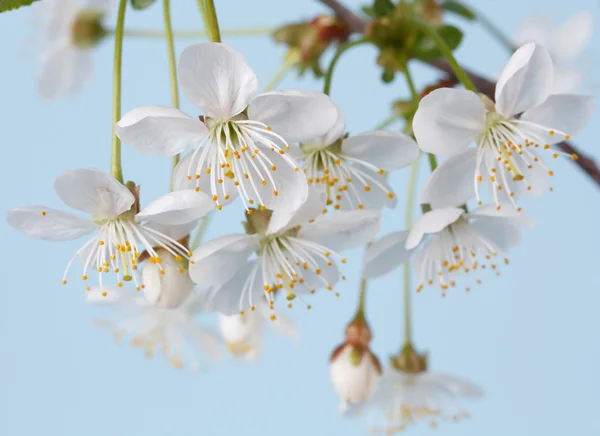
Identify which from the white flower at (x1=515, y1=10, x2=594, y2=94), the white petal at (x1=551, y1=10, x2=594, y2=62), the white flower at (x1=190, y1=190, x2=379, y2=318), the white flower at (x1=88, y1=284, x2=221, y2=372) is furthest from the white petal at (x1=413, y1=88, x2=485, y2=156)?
the white petal at (x1=551, y1=10, x2=594, y2=62)

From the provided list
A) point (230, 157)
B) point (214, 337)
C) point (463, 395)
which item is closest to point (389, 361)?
point (463, 395)

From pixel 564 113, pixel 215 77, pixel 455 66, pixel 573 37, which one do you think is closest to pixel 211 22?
pixel 215 77

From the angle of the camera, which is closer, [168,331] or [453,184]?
[453,184]

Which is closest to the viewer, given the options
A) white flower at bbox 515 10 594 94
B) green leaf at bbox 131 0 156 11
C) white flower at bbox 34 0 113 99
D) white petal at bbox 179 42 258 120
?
white petal at bbox 179 42 258 120

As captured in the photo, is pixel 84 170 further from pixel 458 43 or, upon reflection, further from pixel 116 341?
pixel 116 341

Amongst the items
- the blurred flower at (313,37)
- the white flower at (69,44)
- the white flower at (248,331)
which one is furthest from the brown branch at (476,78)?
the white flower at (69,44)

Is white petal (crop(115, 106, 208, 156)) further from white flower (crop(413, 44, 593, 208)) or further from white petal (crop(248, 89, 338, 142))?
white flower (crop(413, 44, 593, 208))

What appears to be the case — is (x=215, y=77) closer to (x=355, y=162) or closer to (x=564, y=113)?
(x=355, y=162)
